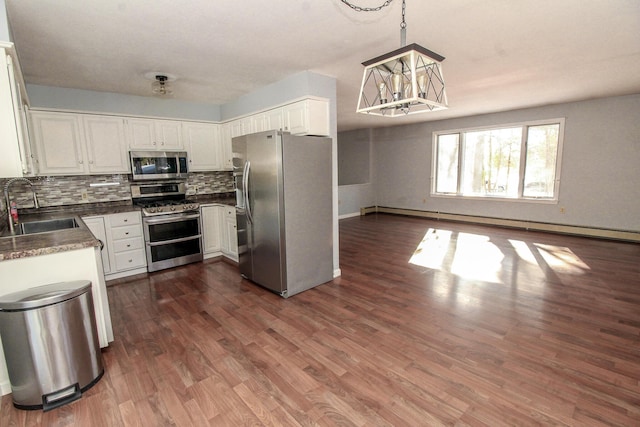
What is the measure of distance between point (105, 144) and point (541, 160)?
7.69 metres

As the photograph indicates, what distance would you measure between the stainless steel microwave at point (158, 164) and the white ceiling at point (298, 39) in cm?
88

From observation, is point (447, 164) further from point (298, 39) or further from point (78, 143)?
point (78, 143)

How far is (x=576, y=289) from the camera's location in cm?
344

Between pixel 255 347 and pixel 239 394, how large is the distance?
1.68 ft

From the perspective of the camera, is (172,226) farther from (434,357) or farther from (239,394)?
(434,357)

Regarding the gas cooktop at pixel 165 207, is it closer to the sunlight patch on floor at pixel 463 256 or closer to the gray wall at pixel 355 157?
the sunlight patch on floor at pixel 463 256

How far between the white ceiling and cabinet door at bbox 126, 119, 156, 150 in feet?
1.55

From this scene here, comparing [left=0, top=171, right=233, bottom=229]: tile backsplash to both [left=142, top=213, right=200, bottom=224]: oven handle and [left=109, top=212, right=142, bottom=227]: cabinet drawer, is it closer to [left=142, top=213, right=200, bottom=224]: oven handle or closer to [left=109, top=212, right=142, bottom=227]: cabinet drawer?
[left=109, top=212, right=142, bottom=227]: cabinet drawer

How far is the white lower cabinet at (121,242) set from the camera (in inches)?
154

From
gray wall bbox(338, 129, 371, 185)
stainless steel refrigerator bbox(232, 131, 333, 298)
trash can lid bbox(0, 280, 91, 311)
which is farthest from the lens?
gray wall bbox(338, 129, 371, 185)

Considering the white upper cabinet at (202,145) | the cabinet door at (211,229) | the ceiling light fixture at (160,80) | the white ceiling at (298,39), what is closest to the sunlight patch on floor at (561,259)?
the white ceiling at (298,39)

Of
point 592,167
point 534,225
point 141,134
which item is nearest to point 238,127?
point 141,134

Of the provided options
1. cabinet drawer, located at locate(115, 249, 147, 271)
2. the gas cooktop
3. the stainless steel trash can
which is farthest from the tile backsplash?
the stainless steel trash can

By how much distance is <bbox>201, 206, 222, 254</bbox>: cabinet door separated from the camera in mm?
4738
